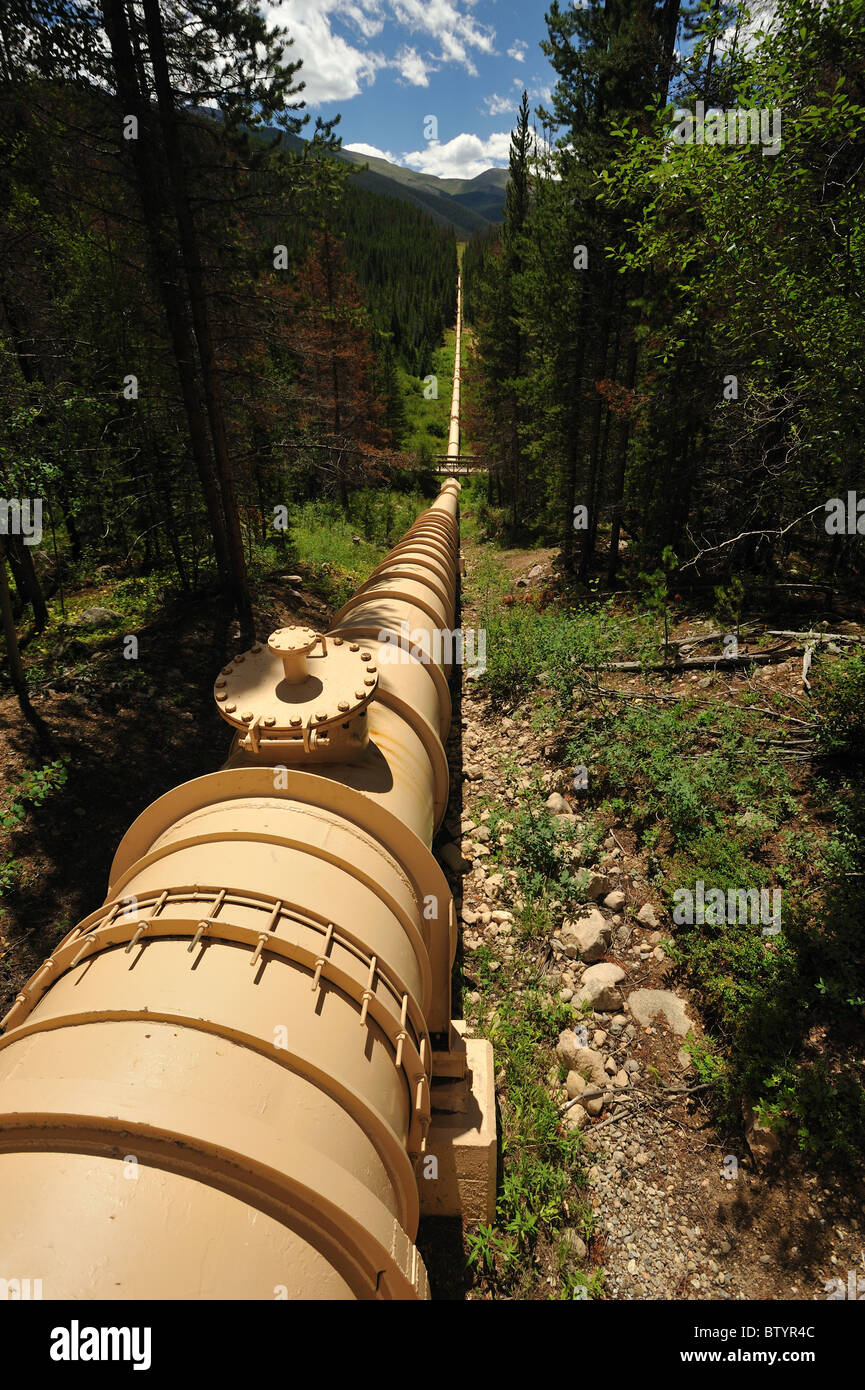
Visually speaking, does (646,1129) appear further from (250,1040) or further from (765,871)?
(250,1040)

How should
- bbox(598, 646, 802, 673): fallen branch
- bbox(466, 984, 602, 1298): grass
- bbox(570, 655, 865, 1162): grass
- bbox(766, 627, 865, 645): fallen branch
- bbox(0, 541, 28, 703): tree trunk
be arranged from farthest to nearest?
bbox(598, 646, 802, 673): fallen branch → bbox(766, 627, 865, 645): fallen branch → bbox(0, 541, 28, 703): tree trunk → bbox(570, 655, 865, 1162): grass → bbox(466, 984, 602, 1298): grass

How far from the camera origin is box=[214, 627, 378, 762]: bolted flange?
135 inches

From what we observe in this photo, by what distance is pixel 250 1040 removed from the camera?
2.06 m

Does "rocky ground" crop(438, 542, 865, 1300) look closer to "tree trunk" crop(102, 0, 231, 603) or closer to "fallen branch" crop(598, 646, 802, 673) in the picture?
"fallen branch" crop(598, 646, 802, 673)

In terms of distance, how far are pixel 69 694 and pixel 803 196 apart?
9.27 m

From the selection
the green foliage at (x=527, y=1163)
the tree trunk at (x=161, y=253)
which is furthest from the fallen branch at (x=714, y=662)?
the tree trunk at (x=161, y=253)

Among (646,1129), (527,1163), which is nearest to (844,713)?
(646,1129)

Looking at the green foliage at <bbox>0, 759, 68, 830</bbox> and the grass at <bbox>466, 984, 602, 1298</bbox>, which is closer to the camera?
the grass at <bbox>466, 984, 602, 1298</bbox>

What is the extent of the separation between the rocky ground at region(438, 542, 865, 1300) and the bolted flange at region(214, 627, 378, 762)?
10.3 ft

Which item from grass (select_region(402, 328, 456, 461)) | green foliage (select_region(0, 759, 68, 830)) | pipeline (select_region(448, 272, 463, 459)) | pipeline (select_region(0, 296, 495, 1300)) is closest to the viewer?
pipeline (select_region(0, 296, 495, 1300))

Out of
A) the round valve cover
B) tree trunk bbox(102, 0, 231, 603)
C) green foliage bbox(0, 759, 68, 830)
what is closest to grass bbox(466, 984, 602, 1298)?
the round valve cover

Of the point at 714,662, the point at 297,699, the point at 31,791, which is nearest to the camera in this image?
the point at 297,699

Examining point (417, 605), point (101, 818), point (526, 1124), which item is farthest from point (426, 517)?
point (526, 1124)

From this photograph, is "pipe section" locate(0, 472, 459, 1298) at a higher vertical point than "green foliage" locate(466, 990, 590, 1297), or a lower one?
higher
